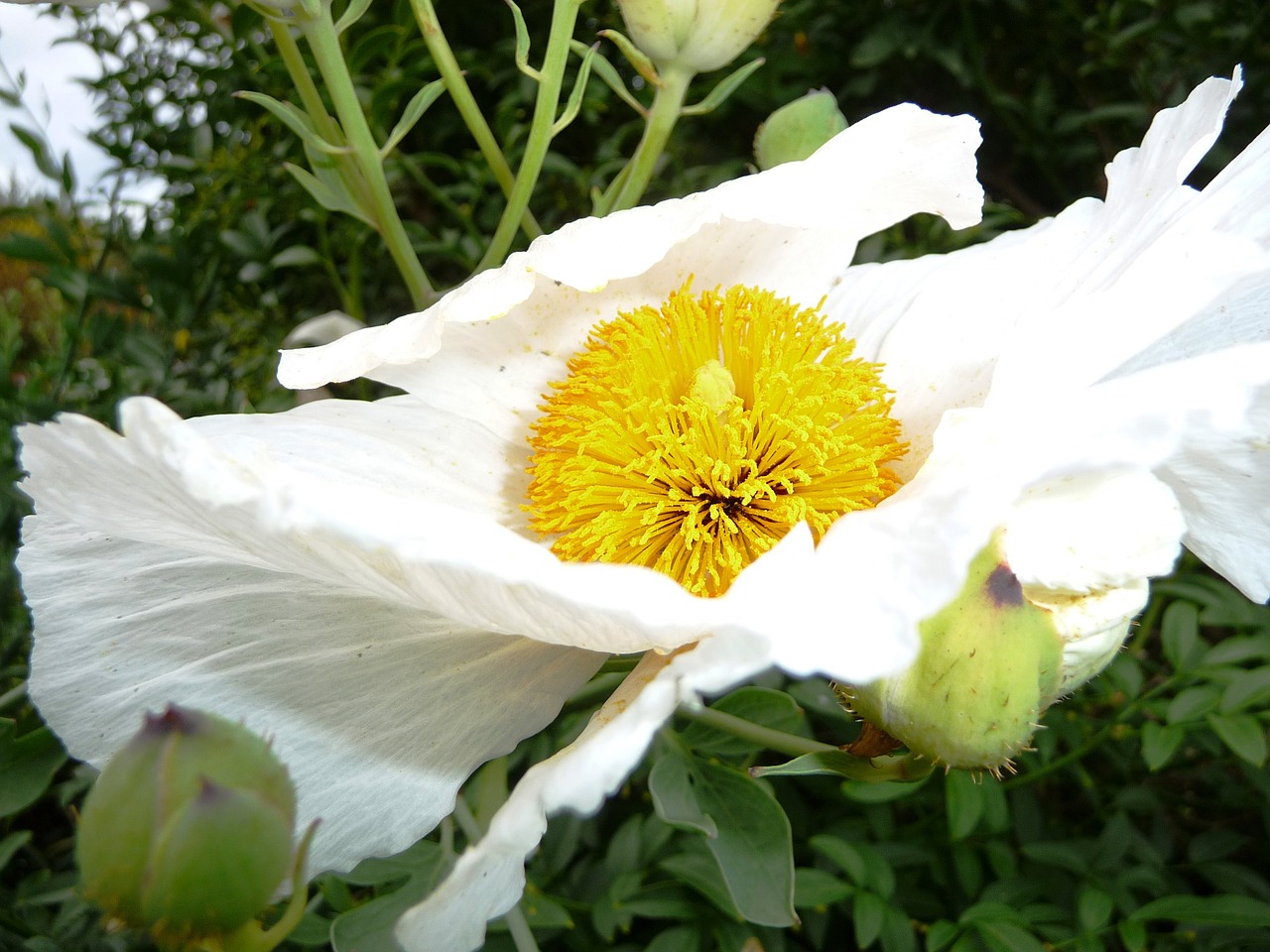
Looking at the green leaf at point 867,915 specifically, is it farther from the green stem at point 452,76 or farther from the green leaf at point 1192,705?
the green stem at point 452,76

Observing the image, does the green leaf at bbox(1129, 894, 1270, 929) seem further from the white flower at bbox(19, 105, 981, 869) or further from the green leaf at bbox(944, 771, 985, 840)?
the white flower at bbox(19, 105, 981, 869)

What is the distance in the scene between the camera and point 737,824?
0.56m

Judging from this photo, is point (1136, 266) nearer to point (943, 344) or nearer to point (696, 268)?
point (943, 344)

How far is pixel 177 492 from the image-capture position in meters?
0.41

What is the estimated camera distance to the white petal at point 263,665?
51 centimetres

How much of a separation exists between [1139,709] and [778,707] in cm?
29

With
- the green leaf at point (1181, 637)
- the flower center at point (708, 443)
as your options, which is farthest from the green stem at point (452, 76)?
the green leaf at point (1181, 637)

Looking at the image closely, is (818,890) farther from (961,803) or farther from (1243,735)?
(1243,735)

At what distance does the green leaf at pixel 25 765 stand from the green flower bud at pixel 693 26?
0.51 m

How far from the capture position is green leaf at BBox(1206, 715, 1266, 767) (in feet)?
2.17

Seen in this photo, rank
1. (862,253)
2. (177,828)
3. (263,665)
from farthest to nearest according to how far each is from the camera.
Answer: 1. (862,253)
2. (263,665)
3. (177,828)

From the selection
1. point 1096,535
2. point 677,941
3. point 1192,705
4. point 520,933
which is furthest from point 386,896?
point 1192,705

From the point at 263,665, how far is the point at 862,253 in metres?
0.67

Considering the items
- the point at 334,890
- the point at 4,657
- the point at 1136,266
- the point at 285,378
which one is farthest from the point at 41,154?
the point at 1136,266
